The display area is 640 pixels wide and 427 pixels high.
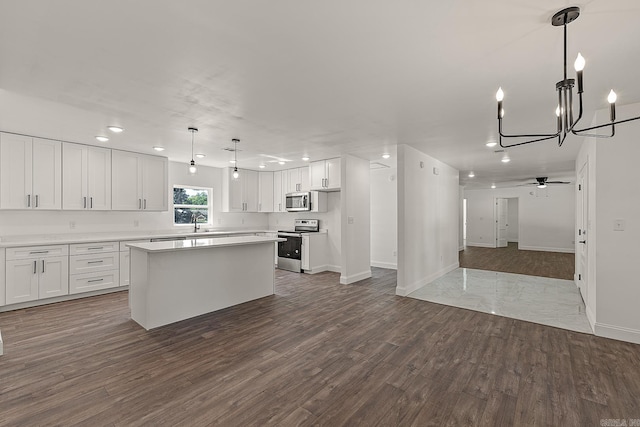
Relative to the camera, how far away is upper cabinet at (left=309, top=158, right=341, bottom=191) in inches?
236

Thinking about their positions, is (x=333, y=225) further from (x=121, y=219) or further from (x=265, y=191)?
(x=121, y=219)

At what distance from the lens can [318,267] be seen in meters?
6.65

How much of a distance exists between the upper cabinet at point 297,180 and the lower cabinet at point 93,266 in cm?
383

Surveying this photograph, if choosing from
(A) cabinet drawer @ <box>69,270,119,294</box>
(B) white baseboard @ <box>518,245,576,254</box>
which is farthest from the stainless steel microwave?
(B) white baseboard @ <box>518,245,576,254</box>

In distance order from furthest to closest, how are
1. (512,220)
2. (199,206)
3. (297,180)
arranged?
(512,220) → (297,180) → (199,206)

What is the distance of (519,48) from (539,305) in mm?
3897

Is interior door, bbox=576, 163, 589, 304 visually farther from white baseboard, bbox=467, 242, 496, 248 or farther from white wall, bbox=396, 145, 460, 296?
white baseboard, bbox=467, 242, 496, 248

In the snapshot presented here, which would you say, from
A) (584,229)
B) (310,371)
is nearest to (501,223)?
(584,229)

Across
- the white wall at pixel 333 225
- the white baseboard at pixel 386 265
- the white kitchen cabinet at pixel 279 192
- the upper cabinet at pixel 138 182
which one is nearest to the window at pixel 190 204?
the upper cabinet at pixel 138 182

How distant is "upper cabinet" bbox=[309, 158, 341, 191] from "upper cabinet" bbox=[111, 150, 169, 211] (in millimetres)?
3071

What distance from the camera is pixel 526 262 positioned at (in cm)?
808

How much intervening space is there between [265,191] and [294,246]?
77.3 inches

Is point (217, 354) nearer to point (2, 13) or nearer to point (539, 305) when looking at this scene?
point (2, 13)

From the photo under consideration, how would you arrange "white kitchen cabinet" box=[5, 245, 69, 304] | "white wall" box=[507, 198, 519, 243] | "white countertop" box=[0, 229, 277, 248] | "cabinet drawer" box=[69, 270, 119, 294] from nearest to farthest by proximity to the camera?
"white kitchen cabinet" box=[5, 245, 69, 304], "white countertop" box=[0, 229, 277, 248], "cabinet drawer" box=[69, 270, 119, 294], "white wall" box=[507, 198, 519, 243]
